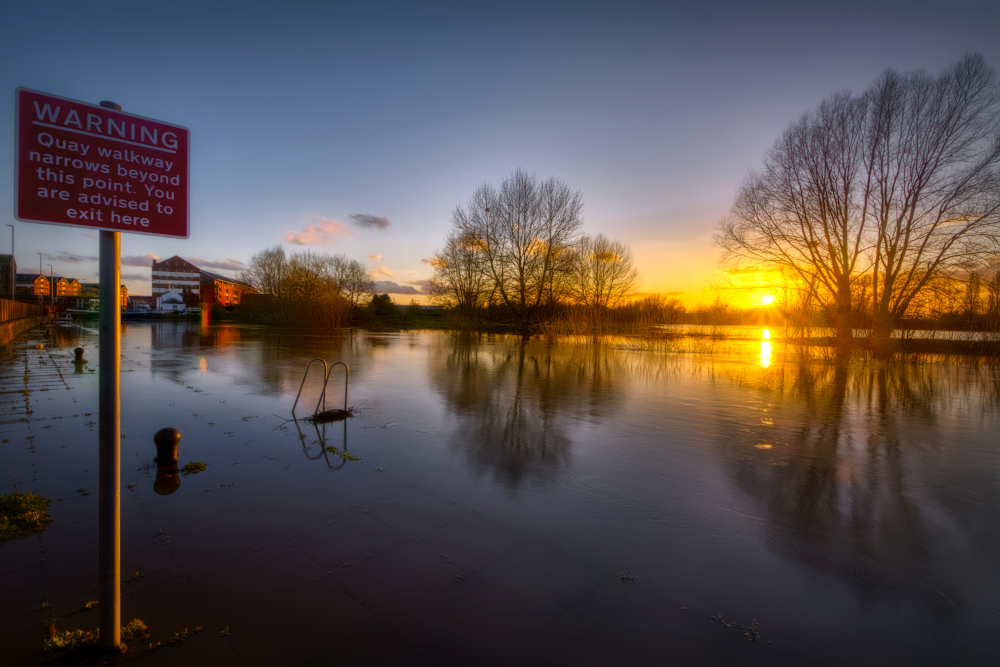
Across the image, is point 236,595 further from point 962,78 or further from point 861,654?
point 962,78

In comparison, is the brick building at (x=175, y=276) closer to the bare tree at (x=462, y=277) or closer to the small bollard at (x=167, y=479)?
the bare tree at (x=462, y=277)

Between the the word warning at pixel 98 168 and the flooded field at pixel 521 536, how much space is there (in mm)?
2197

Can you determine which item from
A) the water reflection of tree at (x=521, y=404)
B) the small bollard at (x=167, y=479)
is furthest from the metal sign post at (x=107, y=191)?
the water reflection of tree at (x=521, y=404)

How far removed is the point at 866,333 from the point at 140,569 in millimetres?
26473

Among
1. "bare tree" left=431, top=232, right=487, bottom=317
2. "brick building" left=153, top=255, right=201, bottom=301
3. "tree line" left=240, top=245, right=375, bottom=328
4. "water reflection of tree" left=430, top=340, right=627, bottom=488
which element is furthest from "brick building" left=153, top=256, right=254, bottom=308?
"water reflection of tree" left=430, top=340, right=627, bottom=488

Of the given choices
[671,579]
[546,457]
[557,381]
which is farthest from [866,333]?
[671,579]

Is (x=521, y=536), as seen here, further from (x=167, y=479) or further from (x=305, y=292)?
(x=305, y=292)

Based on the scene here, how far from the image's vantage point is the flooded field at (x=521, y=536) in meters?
2.62

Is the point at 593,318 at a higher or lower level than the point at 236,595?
higher

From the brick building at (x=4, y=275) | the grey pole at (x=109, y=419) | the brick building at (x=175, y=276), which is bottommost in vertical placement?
the grey pole at (x=109, y=419)

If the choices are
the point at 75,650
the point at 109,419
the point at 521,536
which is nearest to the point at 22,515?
the point at 75,650

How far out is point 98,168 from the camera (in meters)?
2.08

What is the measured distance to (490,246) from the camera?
36000 mm

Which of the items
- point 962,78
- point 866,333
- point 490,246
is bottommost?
point 866,333
